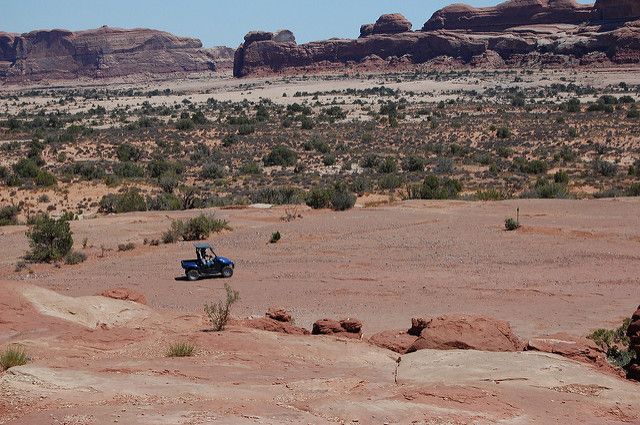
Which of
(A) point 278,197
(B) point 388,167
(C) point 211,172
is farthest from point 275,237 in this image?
(B) point 388,167

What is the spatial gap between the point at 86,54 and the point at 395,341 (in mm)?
175503

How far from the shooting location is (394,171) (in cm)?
3978

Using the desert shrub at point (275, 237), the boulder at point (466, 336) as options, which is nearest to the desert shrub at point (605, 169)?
the desert shrub at point (275, 237)

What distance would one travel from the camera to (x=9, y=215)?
95.2 ft

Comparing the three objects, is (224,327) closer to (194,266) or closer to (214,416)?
(214,416)

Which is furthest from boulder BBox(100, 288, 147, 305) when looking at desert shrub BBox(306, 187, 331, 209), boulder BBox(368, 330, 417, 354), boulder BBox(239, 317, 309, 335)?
desert shrub BBox(306, 187, 331, 209)

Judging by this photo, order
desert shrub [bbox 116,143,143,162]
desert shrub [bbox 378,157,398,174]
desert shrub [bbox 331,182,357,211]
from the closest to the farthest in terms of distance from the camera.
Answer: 1. desert shrub [bbox 331,182,357,211]
2. desert shrub [bbox 378,157,398,174]
3. desert shrub [bbox 116,143,143,162]

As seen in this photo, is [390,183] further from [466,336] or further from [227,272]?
[466,336]

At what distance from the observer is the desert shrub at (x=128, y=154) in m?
45.4

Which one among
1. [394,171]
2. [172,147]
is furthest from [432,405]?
[172,147]

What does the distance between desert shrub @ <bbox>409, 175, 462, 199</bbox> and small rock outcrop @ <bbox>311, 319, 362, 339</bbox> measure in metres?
17.9

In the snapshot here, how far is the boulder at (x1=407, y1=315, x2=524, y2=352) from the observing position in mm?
11672

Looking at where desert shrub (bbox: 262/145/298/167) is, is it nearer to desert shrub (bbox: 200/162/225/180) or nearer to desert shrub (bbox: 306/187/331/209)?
desert shrub (bbox: 200/162/225/180)

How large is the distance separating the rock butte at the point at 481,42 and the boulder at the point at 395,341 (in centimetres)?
10218
